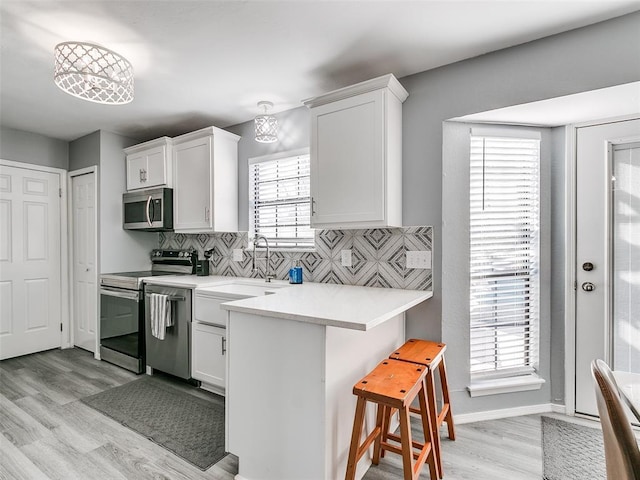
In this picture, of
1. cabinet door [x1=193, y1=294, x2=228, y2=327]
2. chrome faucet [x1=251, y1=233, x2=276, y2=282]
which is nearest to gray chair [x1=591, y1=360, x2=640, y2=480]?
cabinet door [x1=193, y1=294, x2=228, y2=327]

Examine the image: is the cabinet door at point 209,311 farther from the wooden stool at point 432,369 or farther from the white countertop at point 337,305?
the wooden stool at point 432,369

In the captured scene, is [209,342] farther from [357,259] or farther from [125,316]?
[357,259]

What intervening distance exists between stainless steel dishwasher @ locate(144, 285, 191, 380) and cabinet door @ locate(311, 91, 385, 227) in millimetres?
1329

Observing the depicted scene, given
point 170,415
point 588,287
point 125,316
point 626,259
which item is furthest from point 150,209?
point 626,259

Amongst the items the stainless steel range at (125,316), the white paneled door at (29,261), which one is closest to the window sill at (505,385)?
the stainless steel range at (125,316)

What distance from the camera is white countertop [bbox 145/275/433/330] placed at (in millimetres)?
1407

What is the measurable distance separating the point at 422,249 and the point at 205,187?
81.8 inches

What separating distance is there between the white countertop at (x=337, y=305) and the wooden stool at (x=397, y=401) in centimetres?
27

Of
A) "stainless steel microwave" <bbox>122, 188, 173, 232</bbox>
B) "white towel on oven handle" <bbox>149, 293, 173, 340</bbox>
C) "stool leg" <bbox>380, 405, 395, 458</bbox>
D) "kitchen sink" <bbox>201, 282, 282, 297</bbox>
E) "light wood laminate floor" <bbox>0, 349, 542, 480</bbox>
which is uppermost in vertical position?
"stainless steel microwave" <bbox>122, 188, 173, 232</bbox>

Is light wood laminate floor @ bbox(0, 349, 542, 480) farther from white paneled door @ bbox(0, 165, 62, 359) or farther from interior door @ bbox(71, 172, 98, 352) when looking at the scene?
white paneled door @ bbox(0, 165, 62, 359)

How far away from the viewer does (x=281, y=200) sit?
10.1 ft

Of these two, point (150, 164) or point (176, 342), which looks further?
point (150, 164)

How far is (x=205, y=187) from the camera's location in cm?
311

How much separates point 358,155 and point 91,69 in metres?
1.62
